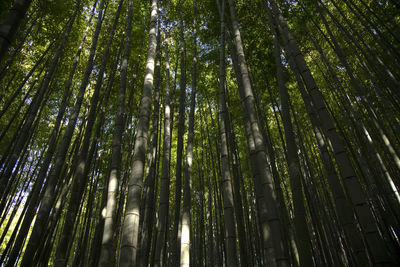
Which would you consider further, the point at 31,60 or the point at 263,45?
the point at 31,60

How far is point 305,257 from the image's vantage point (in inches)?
82.1

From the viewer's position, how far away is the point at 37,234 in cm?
239

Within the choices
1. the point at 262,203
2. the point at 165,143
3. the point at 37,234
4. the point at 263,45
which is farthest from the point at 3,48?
the point at 263,45

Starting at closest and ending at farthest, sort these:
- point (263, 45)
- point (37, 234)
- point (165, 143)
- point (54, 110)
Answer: point (37, 234), point (165, 143), point (263, 45), point (54, 110)

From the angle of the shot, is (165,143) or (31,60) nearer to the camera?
(165,143)

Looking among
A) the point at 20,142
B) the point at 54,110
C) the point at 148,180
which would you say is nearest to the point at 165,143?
the point at 148,180

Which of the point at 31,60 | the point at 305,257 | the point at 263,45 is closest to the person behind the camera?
the point at 305,257

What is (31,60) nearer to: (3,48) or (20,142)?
(20,142)

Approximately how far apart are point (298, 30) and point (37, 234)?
613cm

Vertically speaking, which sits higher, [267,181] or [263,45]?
[263,45]

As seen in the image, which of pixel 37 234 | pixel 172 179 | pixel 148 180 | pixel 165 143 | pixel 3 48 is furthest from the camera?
pixel 172 179

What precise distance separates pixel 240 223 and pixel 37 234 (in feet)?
8.33

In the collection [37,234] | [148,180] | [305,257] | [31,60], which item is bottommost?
[305,257]

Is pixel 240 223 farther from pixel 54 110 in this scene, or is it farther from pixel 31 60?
pixel 54 110
